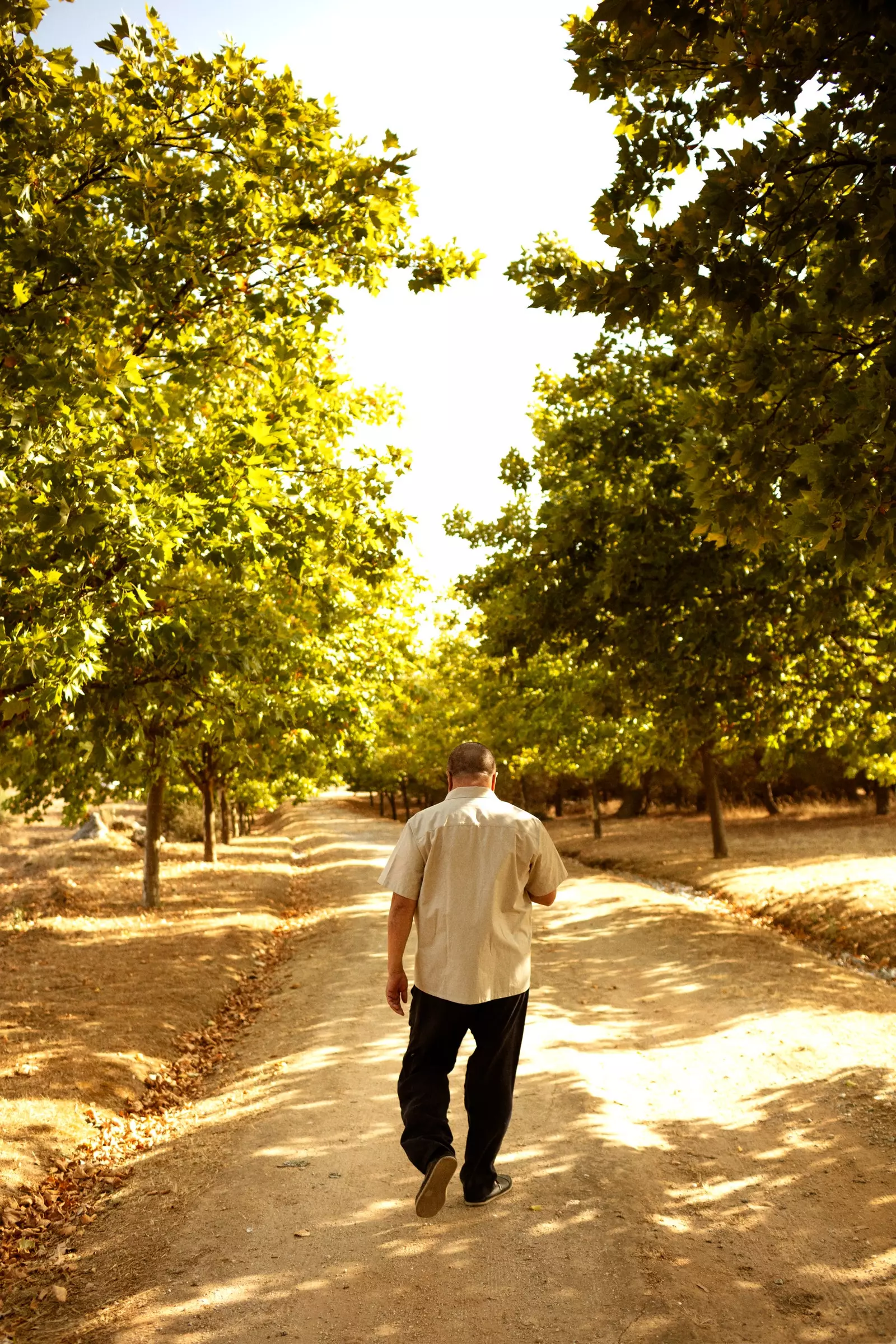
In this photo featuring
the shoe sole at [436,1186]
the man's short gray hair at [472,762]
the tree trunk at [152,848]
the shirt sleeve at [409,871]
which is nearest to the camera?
the shoe sole at [436,1186]

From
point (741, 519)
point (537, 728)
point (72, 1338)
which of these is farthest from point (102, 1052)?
point (537, 728)

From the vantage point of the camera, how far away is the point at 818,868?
699 inches

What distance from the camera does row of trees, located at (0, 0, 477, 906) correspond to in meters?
5.63

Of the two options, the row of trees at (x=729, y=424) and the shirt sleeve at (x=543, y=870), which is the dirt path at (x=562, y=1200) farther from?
the row of trees at (x=729, y=424)

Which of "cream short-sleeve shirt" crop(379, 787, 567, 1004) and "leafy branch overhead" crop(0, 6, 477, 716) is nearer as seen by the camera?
"cream short-sleeve shirt" crop(379, 787, 567, 1004)

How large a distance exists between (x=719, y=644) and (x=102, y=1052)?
7603 mm

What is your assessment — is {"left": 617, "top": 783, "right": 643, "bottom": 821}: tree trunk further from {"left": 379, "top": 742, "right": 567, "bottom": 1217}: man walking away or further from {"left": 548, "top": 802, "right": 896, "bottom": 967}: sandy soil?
{"left": 379, "top": 742, "right": 567, "bottom": 1217}: man walking away

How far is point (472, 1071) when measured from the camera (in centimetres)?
450

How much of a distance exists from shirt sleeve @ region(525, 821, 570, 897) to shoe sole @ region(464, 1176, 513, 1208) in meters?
1.43

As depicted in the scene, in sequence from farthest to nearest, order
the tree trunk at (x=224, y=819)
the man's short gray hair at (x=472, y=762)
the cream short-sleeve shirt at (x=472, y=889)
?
the tree trunk at (x=224, y=819)
the man's short gray hair at (x=472, y=762)
the cream short-sleeve shirt at (x=472, y=889)

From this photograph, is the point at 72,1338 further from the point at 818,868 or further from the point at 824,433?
the point at 818,868

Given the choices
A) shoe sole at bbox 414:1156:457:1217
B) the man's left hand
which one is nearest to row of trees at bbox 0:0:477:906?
the man's left hand

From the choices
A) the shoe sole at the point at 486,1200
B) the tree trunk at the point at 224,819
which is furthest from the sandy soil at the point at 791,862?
the tree trunk at the point at 224,819

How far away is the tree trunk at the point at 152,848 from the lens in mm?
16234
